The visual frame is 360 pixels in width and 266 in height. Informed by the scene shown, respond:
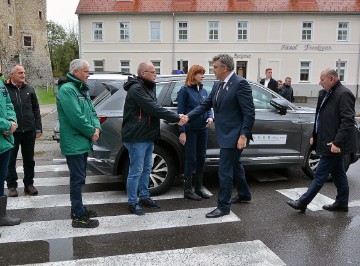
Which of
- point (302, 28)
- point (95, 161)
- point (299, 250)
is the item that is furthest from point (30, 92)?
point (302, 28)

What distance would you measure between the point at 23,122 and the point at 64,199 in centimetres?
128

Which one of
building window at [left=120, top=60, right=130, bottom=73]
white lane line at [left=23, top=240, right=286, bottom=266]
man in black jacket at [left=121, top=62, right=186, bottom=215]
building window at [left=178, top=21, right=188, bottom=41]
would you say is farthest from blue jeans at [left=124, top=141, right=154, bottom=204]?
building window at [left=120, top=60, right=130, bottom=73]

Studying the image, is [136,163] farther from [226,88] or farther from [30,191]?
[30,191]

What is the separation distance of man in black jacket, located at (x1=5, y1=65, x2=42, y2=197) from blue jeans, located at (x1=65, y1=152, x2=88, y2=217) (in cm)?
163

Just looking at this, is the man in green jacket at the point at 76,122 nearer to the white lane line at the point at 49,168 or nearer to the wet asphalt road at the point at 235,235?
the wet asphalt road at the point at 235,235

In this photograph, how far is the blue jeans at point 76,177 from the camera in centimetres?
434

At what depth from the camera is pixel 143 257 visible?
12.3 ft

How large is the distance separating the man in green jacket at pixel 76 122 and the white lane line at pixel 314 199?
300 centimetres

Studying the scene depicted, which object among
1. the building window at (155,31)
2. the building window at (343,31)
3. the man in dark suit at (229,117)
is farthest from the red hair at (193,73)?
the building window at (343,31)

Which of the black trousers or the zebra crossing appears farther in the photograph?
the black trousers

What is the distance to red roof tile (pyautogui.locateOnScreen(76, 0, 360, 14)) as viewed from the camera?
3350cm

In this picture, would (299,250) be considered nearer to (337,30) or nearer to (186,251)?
(186,251)

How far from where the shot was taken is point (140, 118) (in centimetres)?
475

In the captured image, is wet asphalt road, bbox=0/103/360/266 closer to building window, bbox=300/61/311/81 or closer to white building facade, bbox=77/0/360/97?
white building facade, bbox=77/0/360/97
